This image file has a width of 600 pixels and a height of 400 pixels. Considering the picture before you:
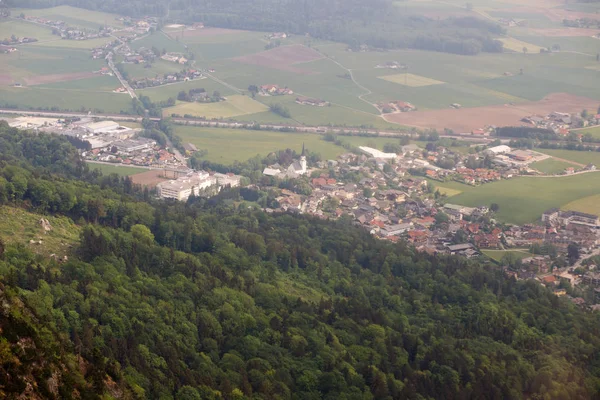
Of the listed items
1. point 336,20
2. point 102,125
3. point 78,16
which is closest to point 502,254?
point 102,125

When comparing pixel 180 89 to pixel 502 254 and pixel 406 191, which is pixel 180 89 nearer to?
pixel 406 191

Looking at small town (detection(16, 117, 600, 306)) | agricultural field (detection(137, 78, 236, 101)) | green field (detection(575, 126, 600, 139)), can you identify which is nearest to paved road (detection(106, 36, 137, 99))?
agricultural field (detection(137, 78, 236, 101))

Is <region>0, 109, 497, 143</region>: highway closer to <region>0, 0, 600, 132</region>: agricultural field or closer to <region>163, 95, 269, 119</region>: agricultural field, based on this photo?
<region>0, 0, 600, 132</region>: agricultural field

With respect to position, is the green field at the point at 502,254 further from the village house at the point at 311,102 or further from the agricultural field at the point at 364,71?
the village house at the point at 311,102

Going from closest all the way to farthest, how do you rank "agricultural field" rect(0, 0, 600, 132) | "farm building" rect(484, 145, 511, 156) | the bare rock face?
the bare rock face
"farm building" rect(484, 145, 511, 156)
"agricultural field" rect(0, 0, 600, 132)

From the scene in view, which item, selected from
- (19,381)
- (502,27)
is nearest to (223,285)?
(19,381)

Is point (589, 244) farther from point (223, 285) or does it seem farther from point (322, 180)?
point (223, 285)
